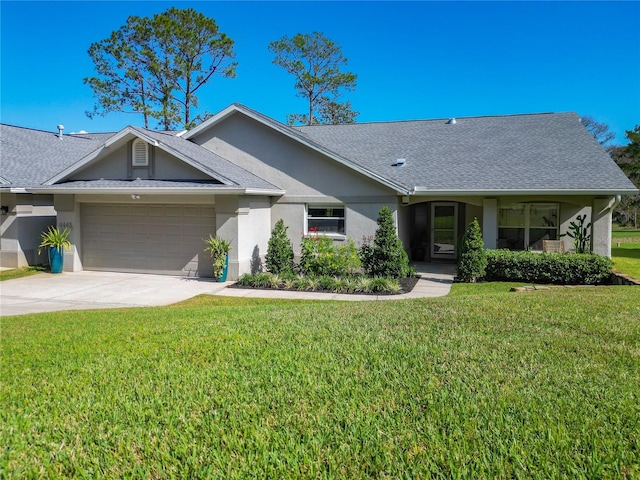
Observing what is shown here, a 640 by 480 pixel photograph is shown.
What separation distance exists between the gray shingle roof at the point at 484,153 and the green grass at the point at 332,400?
9084 millimetres

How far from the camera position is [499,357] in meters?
4.85

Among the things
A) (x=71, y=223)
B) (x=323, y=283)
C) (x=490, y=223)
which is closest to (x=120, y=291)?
(x=71, y=223)

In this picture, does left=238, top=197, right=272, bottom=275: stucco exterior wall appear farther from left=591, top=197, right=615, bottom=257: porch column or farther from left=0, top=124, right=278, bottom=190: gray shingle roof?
left=591, top=197, right=615, bottom=257: porch column

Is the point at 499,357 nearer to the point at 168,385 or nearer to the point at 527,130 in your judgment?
the point at 168,385

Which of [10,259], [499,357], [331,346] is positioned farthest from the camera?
[10,259]

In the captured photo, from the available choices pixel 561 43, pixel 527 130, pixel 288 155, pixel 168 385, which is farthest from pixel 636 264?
pixel 168 385

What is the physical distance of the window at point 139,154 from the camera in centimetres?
1534

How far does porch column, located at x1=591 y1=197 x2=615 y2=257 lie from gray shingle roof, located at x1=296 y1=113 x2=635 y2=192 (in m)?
0.79

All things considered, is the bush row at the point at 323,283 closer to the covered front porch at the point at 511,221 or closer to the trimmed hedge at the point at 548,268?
the trimmed hedge at the point at 548,268

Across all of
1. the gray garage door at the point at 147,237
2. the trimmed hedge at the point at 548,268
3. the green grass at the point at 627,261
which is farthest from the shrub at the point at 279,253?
the green grass at the point at 627,261

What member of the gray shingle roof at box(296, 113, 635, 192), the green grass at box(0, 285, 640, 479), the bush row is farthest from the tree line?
the green grass at box(0, 285, 640, 479)

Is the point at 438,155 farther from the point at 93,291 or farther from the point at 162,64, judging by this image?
the point at 162,64

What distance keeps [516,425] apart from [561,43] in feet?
70.2

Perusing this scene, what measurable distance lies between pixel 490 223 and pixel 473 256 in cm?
265
